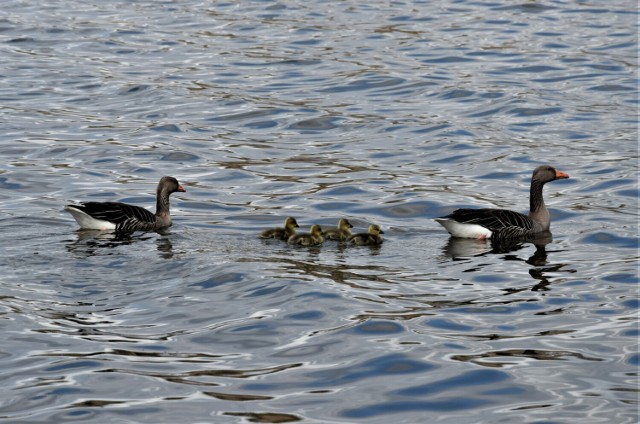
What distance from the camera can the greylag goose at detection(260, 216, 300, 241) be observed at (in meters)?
16.8

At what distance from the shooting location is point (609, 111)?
1032 inches

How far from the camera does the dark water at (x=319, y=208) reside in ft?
37.7

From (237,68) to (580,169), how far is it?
37.5 ft

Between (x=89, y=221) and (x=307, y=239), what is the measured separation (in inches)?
121

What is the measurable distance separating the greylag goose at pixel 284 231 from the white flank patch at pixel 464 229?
200cm

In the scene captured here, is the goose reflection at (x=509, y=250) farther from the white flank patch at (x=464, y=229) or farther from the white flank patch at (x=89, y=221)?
the white flank patch at (x=89, y=221)

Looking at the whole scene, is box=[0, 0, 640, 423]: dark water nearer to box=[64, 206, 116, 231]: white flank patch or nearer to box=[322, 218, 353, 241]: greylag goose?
box=[322, 218, 353, 241]: greylag goose

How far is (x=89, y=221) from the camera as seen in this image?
17.4 m

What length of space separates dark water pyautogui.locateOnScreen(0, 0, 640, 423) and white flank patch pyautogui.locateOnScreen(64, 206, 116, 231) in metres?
0.48

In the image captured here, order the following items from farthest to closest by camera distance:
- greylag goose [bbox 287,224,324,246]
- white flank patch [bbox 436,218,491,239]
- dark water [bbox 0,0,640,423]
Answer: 1. white flank patch [bbox 436,218,491,239]
2. greylag goose [bbox 287,224,324,246]
3. dark water [bbox 0,0,640,423]

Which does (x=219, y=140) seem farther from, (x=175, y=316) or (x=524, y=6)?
(x=524, y=6)

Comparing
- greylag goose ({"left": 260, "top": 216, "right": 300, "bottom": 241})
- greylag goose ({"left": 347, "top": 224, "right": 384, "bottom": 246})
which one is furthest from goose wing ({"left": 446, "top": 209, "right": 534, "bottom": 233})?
greylag goose ({"left": 260, "top": 216, "right": 300, "bottom": 241})

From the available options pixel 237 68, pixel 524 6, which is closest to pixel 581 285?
pixel 237 68

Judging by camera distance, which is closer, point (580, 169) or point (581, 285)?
point (581, 285)
